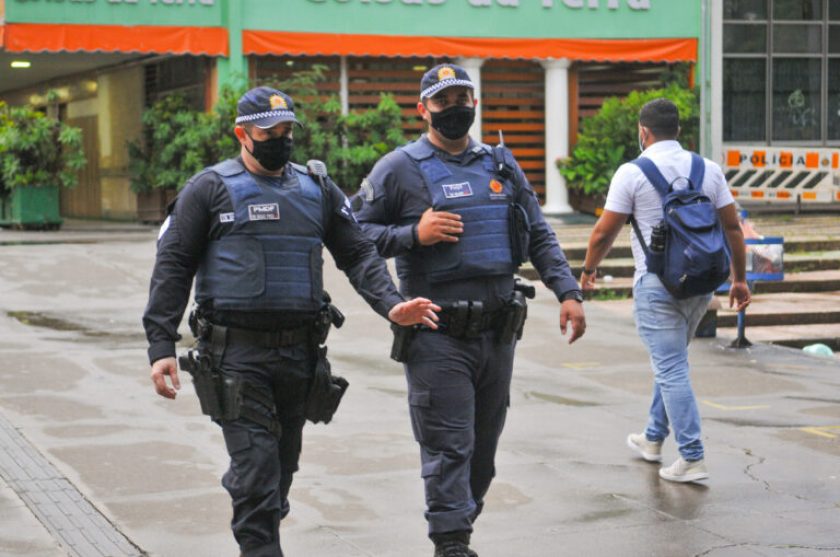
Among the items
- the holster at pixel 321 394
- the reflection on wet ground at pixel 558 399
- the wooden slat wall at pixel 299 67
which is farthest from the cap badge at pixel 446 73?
the wooden slat wall at pixel 299 67

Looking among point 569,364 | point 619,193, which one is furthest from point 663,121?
point 569,364

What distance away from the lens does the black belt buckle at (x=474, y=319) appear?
541 centimetres

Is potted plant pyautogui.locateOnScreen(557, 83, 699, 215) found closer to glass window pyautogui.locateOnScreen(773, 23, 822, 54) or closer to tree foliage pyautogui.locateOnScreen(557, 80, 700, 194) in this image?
tree foliage pyautogui.locateOnScreen(557, 80, 700, 194)

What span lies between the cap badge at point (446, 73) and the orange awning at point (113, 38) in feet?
52.6

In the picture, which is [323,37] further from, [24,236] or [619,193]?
[619,193]

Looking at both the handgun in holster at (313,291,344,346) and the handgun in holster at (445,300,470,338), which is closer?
the handgun in holster at (313,291,344,346)

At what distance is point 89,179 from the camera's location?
26.8m

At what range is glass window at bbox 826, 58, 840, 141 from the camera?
84.7ft

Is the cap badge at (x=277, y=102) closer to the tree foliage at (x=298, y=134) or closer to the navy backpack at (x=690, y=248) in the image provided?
the navy backpack at (x=690, y=248)

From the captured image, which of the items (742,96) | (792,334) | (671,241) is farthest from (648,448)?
(742,96)

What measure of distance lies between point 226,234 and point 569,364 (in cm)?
602

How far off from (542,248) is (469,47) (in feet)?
55.9

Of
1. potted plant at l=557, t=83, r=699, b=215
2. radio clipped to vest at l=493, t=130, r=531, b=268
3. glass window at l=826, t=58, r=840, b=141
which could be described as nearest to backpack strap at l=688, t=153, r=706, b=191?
radio clipped to vest at l=493, t=130, r=531, b=268

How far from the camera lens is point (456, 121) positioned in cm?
552
